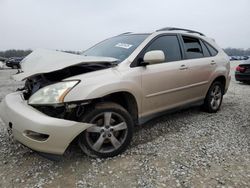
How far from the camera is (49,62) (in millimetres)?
3051

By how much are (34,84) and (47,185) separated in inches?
51.9

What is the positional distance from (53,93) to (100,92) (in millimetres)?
531

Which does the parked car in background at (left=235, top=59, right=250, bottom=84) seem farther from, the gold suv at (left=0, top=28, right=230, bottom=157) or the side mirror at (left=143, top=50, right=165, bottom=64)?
the side mirror at (left=143, top=50, right=165, bottom=64)

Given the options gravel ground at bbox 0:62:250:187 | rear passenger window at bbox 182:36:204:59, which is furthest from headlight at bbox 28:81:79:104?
rear passenger window at bbox 182:36:204:59

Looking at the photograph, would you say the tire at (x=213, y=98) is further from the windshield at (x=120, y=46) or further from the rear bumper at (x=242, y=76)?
the rear bumper at (x=242, y=76)

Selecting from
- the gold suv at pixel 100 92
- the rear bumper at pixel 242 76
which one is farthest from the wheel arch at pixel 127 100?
the rear bumper at pixel 242 76

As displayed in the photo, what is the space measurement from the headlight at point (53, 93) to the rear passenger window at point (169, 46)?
157 centimetres

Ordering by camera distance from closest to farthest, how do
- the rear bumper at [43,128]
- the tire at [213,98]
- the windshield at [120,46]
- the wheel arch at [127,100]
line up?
the rear bumper at [43,128] < the wheel arch at [127,100] < the windshield at [120,46] < the tire at [213,98]

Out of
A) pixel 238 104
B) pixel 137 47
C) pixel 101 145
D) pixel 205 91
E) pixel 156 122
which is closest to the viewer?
pixel 101 145

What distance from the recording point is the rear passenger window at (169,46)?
3797 millimetres

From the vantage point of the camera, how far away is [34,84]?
3.15 meters

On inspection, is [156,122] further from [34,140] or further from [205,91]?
[34,140]

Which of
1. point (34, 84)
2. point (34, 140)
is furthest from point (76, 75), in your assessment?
point (34, 140)

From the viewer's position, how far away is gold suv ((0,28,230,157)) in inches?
103
